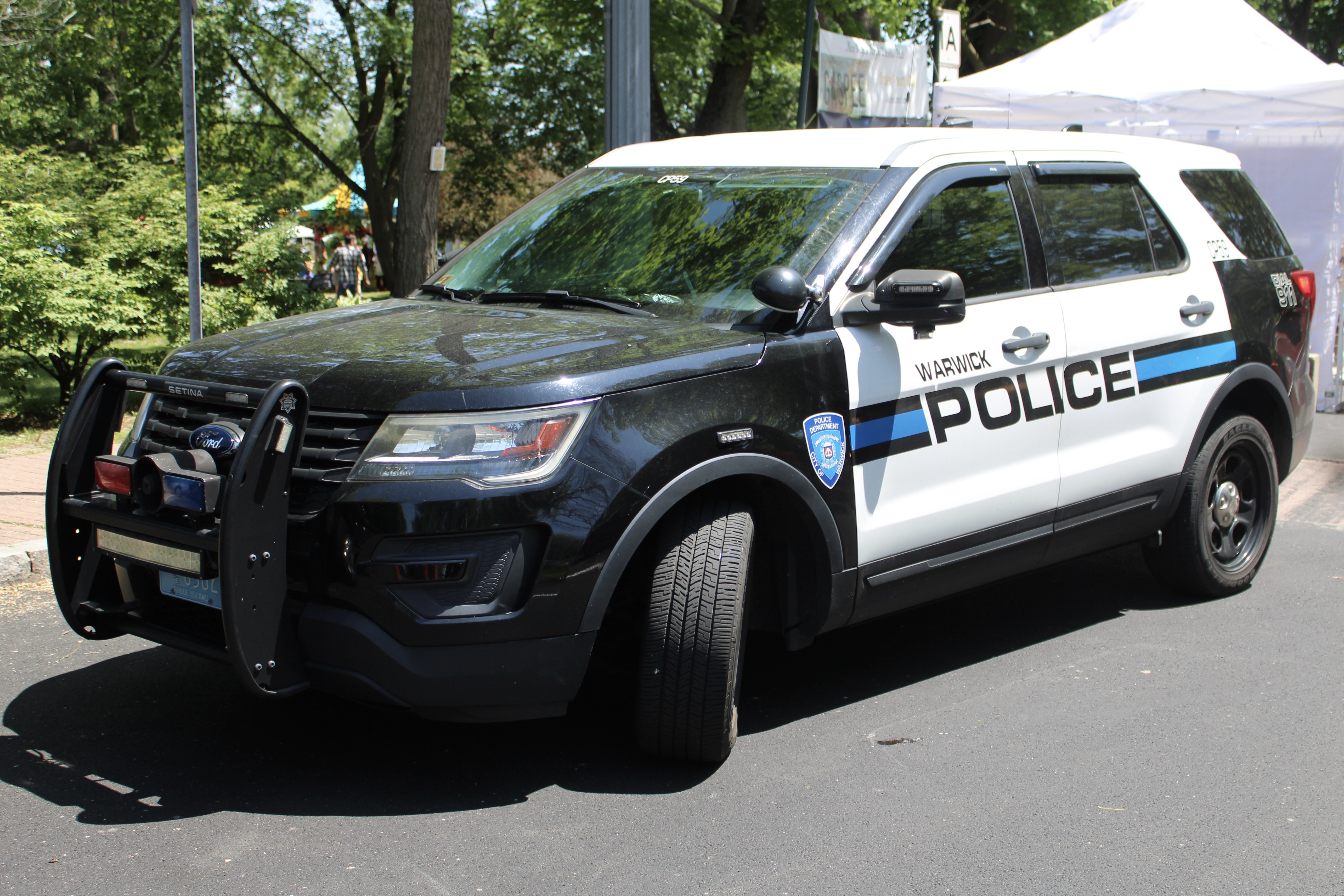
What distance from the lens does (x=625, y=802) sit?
354 centimetres

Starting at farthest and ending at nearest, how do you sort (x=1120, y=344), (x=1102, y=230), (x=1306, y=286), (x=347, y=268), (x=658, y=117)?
(x=347, y=268) < (x=658, y=117) < (x=1306, y=286) < (x=1102, y=230) < (x=1120, y=344)

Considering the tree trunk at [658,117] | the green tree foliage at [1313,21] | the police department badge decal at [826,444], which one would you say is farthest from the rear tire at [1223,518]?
the green tree foliage at [1313,21]

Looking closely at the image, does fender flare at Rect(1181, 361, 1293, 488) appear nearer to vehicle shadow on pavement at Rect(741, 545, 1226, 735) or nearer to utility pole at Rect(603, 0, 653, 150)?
vehicle shadow on pavement at Rect(741, 545, 1226, 735)

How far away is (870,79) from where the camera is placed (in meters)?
14.6

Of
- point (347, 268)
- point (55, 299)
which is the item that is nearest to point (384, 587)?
point (55, 299)

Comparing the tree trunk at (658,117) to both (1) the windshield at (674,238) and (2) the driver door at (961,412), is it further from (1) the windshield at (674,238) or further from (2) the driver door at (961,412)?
(2) the driver door at (961,412)

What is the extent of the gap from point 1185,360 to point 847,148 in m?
1.72

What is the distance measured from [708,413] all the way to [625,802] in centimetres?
112

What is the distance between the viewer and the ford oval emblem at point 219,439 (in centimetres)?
334

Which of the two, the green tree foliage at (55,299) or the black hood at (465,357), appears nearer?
the black hood at (465,357)

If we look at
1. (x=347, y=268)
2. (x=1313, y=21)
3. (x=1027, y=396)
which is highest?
(x=1313, y=21)

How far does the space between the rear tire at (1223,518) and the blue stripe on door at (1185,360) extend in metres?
0.33

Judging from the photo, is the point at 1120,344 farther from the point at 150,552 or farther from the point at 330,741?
the point at 150,552

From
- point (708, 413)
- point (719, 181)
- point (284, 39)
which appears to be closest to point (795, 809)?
point (708, 413)
